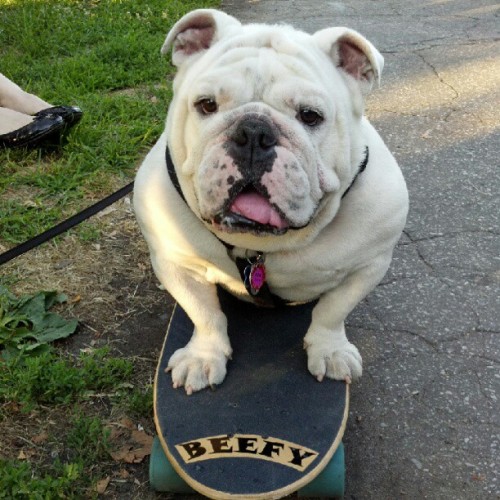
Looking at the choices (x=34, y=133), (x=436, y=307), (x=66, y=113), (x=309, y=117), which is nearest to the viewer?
(x=309, y=117)

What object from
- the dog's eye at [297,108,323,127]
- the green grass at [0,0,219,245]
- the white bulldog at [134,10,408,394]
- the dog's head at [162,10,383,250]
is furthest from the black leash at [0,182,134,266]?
the dog's eye at [297,108,323,127]

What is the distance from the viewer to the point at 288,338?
2.53 metres

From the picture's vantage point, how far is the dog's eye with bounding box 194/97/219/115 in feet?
6.49

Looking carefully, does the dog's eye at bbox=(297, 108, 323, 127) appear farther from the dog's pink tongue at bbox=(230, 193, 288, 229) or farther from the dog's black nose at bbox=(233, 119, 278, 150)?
the dog's pink tongue at bbox=(230, 193, 288, 229)

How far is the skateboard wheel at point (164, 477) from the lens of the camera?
6.91 feet

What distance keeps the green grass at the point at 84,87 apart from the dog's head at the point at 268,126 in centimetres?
146

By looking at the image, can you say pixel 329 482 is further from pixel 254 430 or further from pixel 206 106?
pixel 206 106

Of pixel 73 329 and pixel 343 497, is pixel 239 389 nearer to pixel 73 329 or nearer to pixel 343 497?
pixel 343 497

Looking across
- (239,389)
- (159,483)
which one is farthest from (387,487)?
(159,483)

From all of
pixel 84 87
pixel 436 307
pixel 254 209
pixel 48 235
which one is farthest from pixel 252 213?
pixel 84 87

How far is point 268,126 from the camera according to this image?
6.17ft

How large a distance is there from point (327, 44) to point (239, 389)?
101 cm

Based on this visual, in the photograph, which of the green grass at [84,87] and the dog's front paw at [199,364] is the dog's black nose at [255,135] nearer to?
the dog's front paw at [199,364]

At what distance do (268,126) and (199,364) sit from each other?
0.80 m
